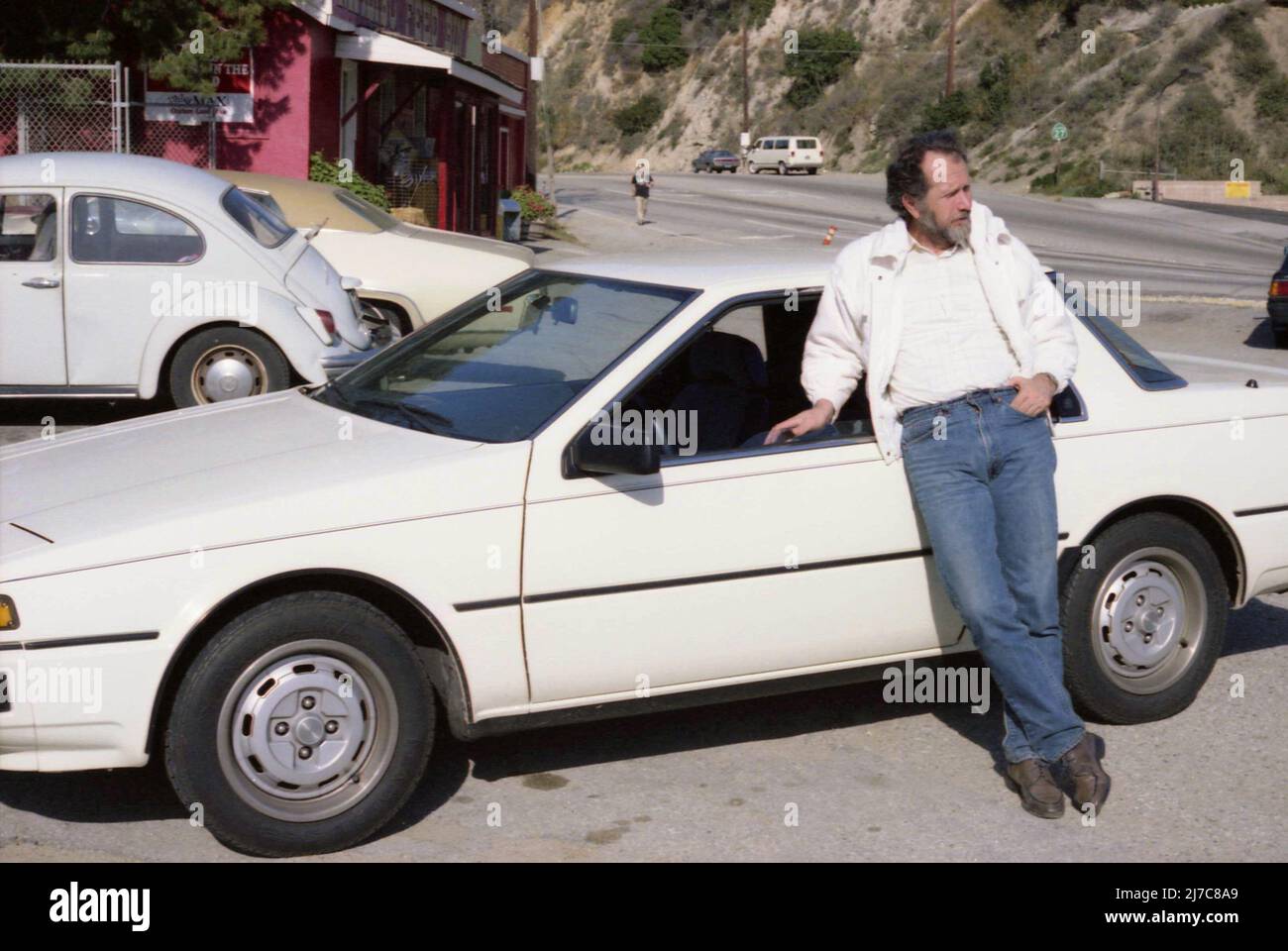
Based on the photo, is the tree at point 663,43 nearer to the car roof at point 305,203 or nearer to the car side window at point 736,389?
the car roof at point 305,203

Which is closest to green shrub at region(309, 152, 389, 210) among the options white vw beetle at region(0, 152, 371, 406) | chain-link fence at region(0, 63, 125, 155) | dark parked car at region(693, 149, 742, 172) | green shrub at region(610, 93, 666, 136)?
chain-link fence at region(0, 63, 125, 155)

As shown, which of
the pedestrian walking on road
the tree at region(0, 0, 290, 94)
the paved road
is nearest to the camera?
the tree at region(0, 0, 290, 94)

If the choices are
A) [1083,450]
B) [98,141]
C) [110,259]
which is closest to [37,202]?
[110,259]

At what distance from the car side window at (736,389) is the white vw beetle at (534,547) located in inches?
0.5

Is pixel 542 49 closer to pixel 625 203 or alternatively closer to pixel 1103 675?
pixel 625 203

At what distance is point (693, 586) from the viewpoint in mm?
4582

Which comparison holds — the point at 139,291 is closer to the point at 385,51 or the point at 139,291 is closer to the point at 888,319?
the point at 888,319

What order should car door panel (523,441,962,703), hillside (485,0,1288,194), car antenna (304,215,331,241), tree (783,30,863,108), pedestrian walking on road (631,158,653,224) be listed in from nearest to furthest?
car door panel (523,441,962,703) → car antenna (304,215,331,241) → pedestrian walking on road (631,158,653,224) → hillside (485,0,1288,194) → tree (783,30,863,108)

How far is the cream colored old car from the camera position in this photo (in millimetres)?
12883

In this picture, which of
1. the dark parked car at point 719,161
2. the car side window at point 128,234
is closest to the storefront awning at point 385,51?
the car side window at point 128,234

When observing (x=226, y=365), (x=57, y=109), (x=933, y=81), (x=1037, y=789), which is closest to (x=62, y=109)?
(x=57, y=109)

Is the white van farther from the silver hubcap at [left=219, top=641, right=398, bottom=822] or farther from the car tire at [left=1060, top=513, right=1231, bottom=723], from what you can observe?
the silver hubcap at [left=219, top=641, right=398, bottom=822]
